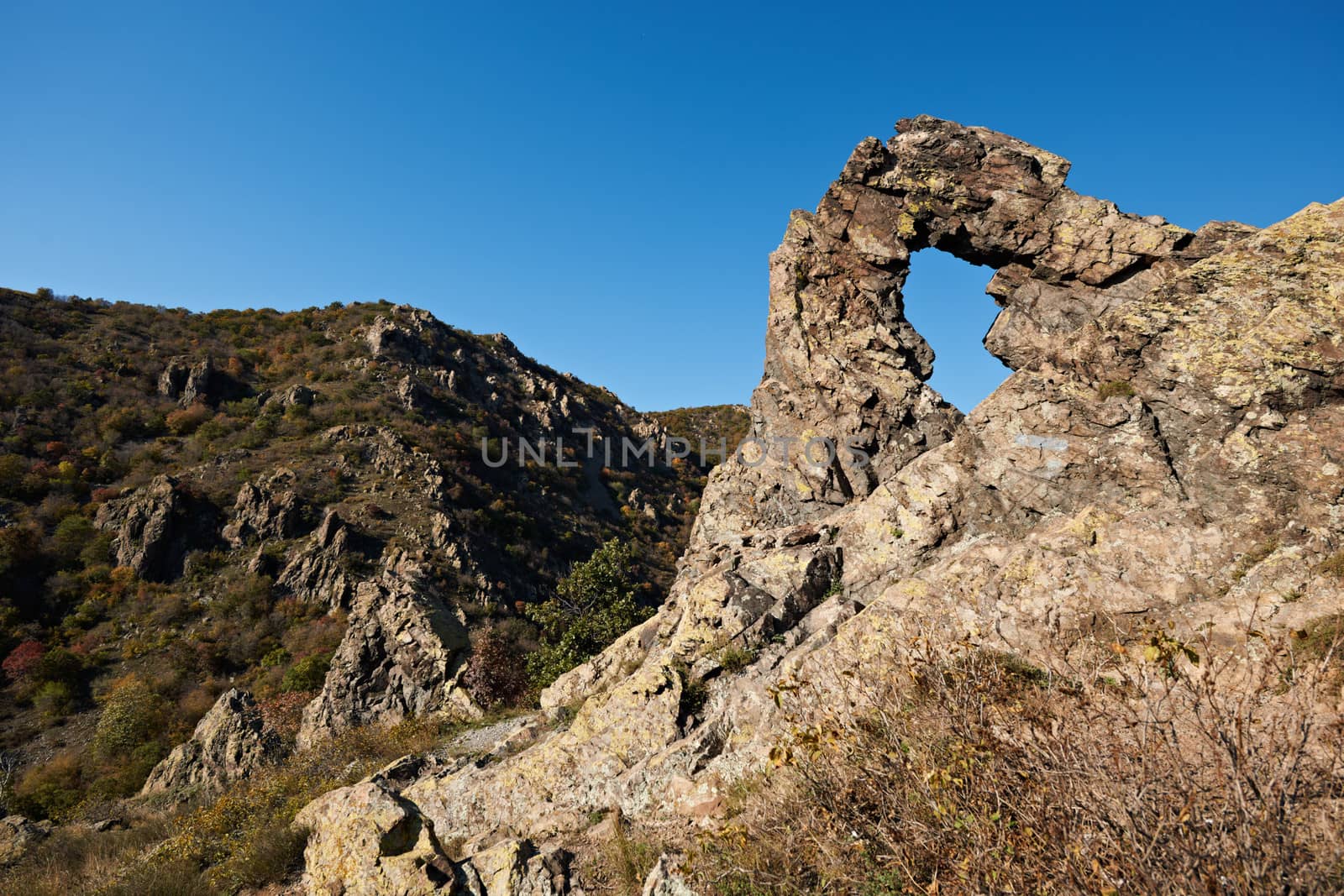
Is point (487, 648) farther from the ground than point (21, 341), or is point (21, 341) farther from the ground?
point (21, 341)

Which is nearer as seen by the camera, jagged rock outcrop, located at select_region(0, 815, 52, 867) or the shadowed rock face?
the shadowed rock face

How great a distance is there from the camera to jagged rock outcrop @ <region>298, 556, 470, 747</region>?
1555 centimetres

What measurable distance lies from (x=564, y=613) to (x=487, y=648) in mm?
5524

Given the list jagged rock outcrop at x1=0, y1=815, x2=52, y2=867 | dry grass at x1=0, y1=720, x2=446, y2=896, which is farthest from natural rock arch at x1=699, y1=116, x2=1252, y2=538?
jagged rock outcrop at x1=0, y1=815, x2=52, y2=867

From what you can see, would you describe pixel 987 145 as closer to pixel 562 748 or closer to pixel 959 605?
pixel 959 605

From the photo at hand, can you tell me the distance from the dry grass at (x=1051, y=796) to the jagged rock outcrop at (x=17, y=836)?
42.5 feet

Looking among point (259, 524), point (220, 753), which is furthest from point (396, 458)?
point (220, 753)

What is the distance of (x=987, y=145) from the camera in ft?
40.9

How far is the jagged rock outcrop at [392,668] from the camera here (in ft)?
51.0

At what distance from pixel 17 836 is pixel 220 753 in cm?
465

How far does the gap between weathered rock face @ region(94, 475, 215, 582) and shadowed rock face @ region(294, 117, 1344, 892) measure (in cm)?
3107

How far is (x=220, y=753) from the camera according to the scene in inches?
611

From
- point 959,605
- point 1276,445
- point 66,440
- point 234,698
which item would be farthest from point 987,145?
point 66,440

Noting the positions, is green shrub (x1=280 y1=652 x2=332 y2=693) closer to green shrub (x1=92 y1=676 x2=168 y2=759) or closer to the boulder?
green shrub (x1=92 y1=676 x2=168 y2=759)
